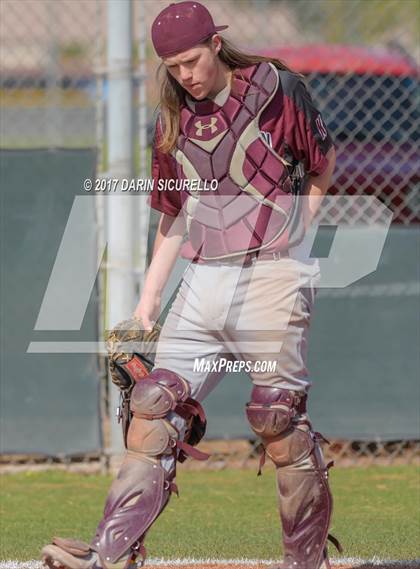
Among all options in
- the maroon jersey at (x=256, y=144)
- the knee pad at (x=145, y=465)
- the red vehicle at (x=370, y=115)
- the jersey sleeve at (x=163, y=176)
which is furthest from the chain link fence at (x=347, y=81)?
the knee pad at (x=145, y=465)

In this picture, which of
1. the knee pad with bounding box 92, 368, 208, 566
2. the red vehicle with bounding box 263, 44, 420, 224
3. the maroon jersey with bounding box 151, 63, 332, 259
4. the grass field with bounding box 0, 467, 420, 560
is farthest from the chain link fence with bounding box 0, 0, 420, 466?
the knee pad with bounding box 92, 368, 208, 566

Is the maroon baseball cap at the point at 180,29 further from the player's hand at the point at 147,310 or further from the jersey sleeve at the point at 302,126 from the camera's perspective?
the player's hand at the point at 147,310

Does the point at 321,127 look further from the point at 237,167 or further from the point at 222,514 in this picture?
the point at 222,514

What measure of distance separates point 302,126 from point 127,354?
1.03 metres

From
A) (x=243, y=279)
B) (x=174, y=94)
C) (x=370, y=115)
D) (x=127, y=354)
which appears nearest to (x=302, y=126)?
(x=174, y=94)

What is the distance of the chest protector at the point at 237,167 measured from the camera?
4102 millimetres

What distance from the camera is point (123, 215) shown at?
6.96 meters

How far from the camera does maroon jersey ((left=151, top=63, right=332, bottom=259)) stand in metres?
4.11

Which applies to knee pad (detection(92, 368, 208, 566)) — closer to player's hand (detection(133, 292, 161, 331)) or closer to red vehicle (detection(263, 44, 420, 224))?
player's hand (detection(133, 292, 161, 331))

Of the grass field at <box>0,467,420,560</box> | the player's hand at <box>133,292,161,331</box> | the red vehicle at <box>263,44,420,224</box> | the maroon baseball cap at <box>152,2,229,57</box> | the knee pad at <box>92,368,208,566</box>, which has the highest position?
the maroon baseball cap at <box>152,2,229,57</box>

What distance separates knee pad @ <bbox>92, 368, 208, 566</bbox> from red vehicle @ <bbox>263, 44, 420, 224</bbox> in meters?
4.45

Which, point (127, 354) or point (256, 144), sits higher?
point (256, 144)

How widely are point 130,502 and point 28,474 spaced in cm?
339

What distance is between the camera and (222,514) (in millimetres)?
6188
